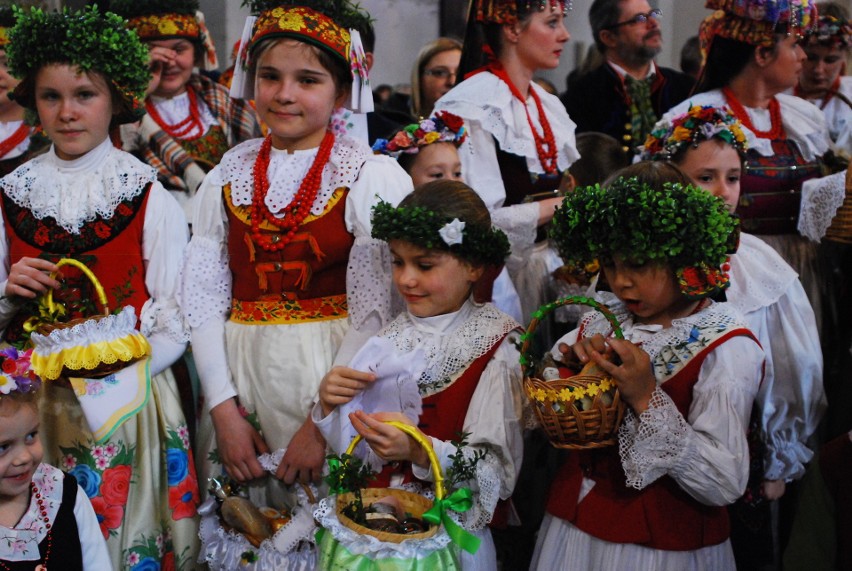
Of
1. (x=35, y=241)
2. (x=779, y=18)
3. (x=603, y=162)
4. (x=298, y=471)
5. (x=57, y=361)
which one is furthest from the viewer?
(x=603, y=162)

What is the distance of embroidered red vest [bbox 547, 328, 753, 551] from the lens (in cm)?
251

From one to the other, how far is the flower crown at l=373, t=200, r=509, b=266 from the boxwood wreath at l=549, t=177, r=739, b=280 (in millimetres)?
299

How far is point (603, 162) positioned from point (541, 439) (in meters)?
1.39

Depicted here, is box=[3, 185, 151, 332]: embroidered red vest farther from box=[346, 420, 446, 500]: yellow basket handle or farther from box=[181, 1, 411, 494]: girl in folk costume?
box=[346, 420, 446, 500]: yellow basket handle

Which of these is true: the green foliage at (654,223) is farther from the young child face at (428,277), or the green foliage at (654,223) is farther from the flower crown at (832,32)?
the flower crown at (832,32)

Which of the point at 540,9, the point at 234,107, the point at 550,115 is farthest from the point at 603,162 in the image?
the point at 234,107

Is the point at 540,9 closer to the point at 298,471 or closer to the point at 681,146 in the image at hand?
the point at 681,146

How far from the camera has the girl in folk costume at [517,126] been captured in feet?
11.8

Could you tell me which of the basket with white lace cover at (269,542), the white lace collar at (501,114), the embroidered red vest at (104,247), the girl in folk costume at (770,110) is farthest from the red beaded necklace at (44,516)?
the girl in folk costume at (770,110)

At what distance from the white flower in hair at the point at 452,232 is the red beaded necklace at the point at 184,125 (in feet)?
6.85

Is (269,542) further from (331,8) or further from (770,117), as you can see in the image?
(770,117)

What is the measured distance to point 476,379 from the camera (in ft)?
8.86

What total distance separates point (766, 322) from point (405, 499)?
1.51 meters

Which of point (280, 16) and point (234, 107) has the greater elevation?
point (280, 16)
